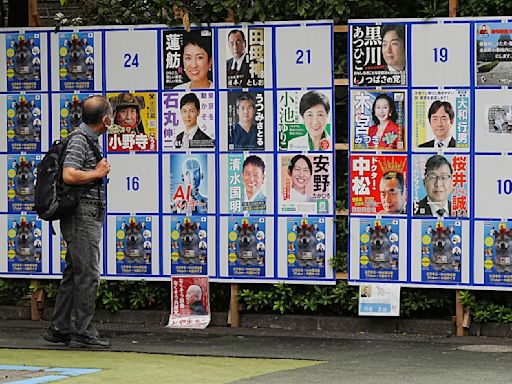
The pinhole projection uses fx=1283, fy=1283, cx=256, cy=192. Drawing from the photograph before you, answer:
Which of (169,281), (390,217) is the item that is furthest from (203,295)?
(390,217)

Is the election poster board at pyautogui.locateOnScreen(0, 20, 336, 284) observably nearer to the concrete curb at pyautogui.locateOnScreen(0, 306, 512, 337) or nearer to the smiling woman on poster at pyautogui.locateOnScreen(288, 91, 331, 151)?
the smiling woman on poster at pyautogui.locateOnScreen(288, 91, 331, 151)

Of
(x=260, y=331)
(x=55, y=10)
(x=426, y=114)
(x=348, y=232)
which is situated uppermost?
(x=55, y=10)

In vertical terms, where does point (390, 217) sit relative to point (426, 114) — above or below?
below

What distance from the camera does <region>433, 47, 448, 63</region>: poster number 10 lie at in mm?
11188

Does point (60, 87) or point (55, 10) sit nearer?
point (60, 87)

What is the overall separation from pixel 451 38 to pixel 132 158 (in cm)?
318

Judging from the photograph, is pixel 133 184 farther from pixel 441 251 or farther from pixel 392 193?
pixel 441 251

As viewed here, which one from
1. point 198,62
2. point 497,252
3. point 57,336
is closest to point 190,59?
point 198,62

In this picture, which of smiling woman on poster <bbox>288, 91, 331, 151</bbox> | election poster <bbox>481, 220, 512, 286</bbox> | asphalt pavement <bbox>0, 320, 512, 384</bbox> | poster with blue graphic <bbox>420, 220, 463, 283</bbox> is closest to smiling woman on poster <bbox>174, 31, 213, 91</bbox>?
smiling woman on poster <bbox>288, 91, 331, 151</bbox>

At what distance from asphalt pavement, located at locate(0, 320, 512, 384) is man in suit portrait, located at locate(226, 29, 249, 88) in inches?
90.5

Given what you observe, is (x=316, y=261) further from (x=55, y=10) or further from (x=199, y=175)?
(x=55, y=10)

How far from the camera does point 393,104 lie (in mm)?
11367

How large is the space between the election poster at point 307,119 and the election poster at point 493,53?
4.54 feet

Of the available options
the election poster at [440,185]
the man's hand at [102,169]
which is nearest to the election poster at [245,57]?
the election poster at [440,185]
